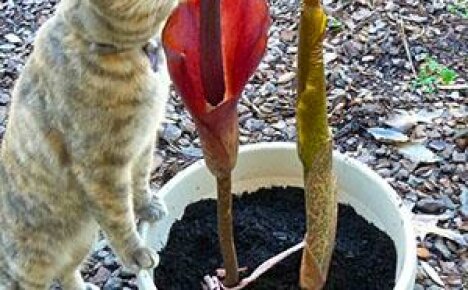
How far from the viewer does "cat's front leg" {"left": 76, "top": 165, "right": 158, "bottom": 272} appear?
1.43 metres

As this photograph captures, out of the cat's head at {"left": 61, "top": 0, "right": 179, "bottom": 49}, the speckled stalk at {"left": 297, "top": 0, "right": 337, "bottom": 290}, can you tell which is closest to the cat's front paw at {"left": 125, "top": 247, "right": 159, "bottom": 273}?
the speckled stalk at {"left": 297, "top": 0, "right": 337, "bottom": 290}

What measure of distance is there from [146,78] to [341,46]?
92 centimetres

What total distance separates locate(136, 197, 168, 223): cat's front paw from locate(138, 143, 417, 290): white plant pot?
0.5 inches

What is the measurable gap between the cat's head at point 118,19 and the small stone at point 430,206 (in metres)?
0.74

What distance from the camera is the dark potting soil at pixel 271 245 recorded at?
151 cm

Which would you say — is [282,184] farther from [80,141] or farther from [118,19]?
[118,19]

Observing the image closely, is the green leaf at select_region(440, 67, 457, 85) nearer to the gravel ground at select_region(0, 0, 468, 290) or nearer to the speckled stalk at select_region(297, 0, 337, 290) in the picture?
the gravel ground at select_region(0, 0, 468, 290)

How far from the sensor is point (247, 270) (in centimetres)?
152

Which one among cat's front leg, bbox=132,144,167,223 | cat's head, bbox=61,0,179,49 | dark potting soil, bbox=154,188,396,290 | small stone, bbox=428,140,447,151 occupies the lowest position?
small stone, bbox=428,140,447,151

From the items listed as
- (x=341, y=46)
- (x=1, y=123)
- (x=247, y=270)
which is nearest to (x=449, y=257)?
(x=247, y=270)

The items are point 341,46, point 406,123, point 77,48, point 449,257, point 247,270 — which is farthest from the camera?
point 341,46

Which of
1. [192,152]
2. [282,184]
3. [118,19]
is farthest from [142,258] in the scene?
[192,152]

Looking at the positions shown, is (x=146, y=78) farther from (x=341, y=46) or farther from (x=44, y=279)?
(x=341, y=46)

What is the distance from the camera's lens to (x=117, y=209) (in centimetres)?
147
